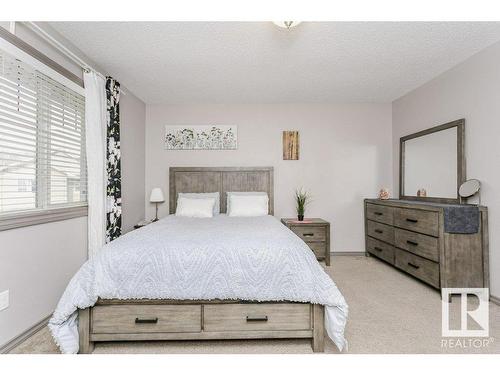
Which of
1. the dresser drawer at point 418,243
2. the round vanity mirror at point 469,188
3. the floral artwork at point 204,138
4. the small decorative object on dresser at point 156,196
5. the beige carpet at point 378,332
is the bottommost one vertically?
the beige carpet at point 378,332

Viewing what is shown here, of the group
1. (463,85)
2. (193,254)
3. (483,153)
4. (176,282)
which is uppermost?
(463,85)

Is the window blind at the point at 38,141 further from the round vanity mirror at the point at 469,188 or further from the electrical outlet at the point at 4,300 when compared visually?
the round vanity mirror at the point at 469,188

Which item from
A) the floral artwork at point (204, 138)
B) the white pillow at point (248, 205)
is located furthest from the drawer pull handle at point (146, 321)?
the floral artwork at point (204, 138)

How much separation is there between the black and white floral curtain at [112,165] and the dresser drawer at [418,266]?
3.38 meters

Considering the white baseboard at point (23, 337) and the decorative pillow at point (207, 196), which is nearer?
the white baseboard at point (23, 337)

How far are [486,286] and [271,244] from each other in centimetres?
232

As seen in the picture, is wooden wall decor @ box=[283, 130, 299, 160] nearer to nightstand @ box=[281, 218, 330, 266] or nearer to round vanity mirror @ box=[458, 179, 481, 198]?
nightstand @ box=[281, 218, 330, 266]

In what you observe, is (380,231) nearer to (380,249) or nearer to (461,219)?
(380,249)

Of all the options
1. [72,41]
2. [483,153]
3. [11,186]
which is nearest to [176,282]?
[11,186]

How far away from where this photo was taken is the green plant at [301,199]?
4.25 m

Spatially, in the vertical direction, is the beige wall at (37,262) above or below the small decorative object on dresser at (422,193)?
below

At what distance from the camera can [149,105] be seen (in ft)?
14.6

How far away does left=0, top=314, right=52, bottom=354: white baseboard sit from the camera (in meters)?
1.85
